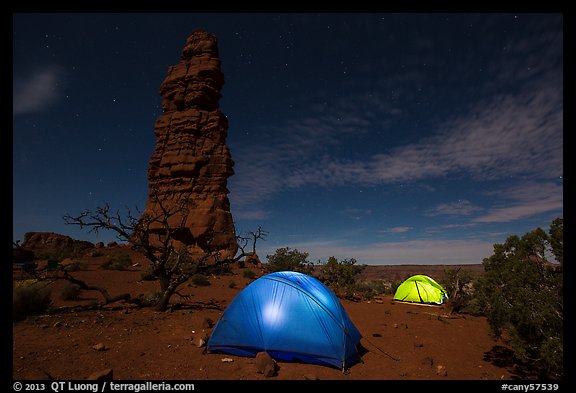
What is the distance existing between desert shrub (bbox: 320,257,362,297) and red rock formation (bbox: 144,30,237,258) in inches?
837

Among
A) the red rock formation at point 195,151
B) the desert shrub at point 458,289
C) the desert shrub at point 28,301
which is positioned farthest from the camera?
the red rock formation at point 195,151

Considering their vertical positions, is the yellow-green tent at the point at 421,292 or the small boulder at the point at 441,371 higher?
the small boulder at the point at 441,371

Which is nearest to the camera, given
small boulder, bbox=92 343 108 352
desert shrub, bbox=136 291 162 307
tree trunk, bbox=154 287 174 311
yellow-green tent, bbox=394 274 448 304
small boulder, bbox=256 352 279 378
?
small boulder, bbox=256 352 279 378

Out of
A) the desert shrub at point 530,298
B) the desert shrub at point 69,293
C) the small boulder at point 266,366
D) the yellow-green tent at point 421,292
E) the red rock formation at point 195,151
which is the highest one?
the red rock formation at point 195,151

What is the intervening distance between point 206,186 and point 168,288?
105 feet

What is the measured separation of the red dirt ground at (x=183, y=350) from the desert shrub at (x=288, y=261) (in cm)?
1657

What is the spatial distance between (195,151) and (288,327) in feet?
134

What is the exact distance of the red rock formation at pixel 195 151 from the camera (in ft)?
129

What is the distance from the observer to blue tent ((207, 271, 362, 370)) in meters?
6.39

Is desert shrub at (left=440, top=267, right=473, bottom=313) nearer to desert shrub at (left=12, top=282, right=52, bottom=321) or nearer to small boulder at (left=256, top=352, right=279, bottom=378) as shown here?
small boulder at (left=256, top=352, right=279, bottom=378)

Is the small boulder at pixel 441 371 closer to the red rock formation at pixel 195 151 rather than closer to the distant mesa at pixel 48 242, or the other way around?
the red rock formation at pixel 195 151

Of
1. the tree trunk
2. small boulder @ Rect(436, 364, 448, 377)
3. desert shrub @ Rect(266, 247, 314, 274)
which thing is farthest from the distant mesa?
small boulder @ Rect(436, 364, 448, 377)

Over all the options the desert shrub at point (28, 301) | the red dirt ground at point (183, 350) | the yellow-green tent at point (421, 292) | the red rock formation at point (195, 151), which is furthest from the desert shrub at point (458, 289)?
the red rock formation at point (195, 151)
